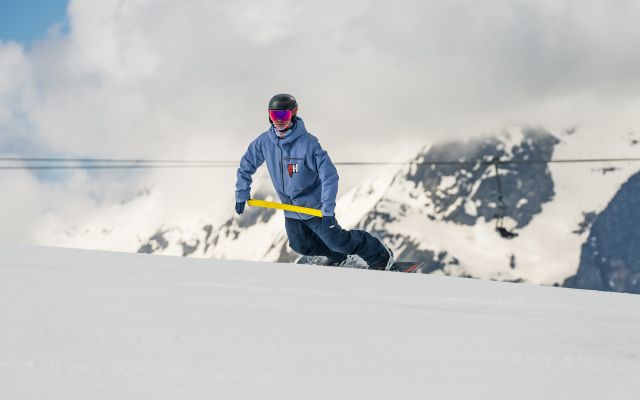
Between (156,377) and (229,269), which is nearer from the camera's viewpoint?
(156,377)

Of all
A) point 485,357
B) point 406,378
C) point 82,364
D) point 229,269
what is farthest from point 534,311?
point 82,364

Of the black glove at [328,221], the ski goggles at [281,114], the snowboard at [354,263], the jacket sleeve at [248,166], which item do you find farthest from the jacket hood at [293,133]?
the snowboard at [354,263]

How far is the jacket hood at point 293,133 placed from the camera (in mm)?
8289

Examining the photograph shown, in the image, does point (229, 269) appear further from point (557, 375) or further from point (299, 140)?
point (557, 375)

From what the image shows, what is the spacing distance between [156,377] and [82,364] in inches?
13.0

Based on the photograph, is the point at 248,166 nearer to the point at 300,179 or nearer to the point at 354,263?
the point at 300,179

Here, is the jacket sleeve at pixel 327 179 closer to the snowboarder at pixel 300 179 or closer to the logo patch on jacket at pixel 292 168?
the snowboarder at pixel 300 179

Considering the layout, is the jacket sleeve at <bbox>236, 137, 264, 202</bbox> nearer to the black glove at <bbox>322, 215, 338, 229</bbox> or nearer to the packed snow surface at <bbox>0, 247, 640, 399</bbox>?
the black glove at <bbox>322, 215, 338, 229</bbox>

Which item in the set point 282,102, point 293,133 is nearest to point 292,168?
point 293,133

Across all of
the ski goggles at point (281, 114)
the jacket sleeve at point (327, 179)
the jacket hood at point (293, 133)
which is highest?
the ski goggles at point (281, 114)

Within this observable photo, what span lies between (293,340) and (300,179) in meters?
4.88

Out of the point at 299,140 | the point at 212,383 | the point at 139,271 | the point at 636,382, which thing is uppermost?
the point at 299,140

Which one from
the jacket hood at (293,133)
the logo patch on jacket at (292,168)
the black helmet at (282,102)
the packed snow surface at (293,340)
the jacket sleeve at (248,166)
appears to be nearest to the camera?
the packed snow surface at (293,340)

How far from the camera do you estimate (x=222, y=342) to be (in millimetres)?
3512
